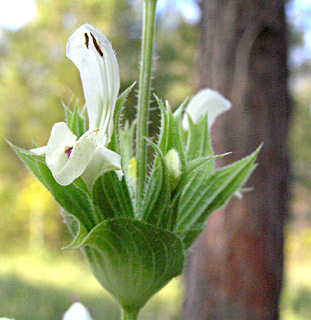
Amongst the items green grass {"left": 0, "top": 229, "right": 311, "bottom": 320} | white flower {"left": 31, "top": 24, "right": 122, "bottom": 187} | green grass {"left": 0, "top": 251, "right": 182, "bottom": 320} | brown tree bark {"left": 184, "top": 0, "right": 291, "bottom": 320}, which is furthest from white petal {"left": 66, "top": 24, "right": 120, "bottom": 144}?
green grass {"left": 0, "top": 251, "right": 182, "bottom": 320}

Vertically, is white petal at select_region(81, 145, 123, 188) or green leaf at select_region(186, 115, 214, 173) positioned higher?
green leaf at select_region(186, 115, 214, 173)

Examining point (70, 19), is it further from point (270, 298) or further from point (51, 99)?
point (270, 298)

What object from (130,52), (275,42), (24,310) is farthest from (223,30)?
(130,52)

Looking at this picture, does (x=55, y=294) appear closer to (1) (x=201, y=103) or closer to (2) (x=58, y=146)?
(1) (x=201, y=103)

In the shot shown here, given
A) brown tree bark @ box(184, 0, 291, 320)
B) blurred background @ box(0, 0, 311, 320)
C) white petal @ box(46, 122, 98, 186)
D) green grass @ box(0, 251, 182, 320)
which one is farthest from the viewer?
blurred background @ box(0, 0, 311, 320)

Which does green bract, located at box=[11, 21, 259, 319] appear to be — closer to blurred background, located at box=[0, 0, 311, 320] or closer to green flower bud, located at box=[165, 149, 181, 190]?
green flower bud, located at box=[165, 149, 181, 190]

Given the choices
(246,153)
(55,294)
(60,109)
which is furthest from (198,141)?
(60,109)

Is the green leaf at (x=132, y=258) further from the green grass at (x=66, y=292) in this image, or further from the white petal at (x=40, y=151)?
the green grass at (x=66, y=292)
